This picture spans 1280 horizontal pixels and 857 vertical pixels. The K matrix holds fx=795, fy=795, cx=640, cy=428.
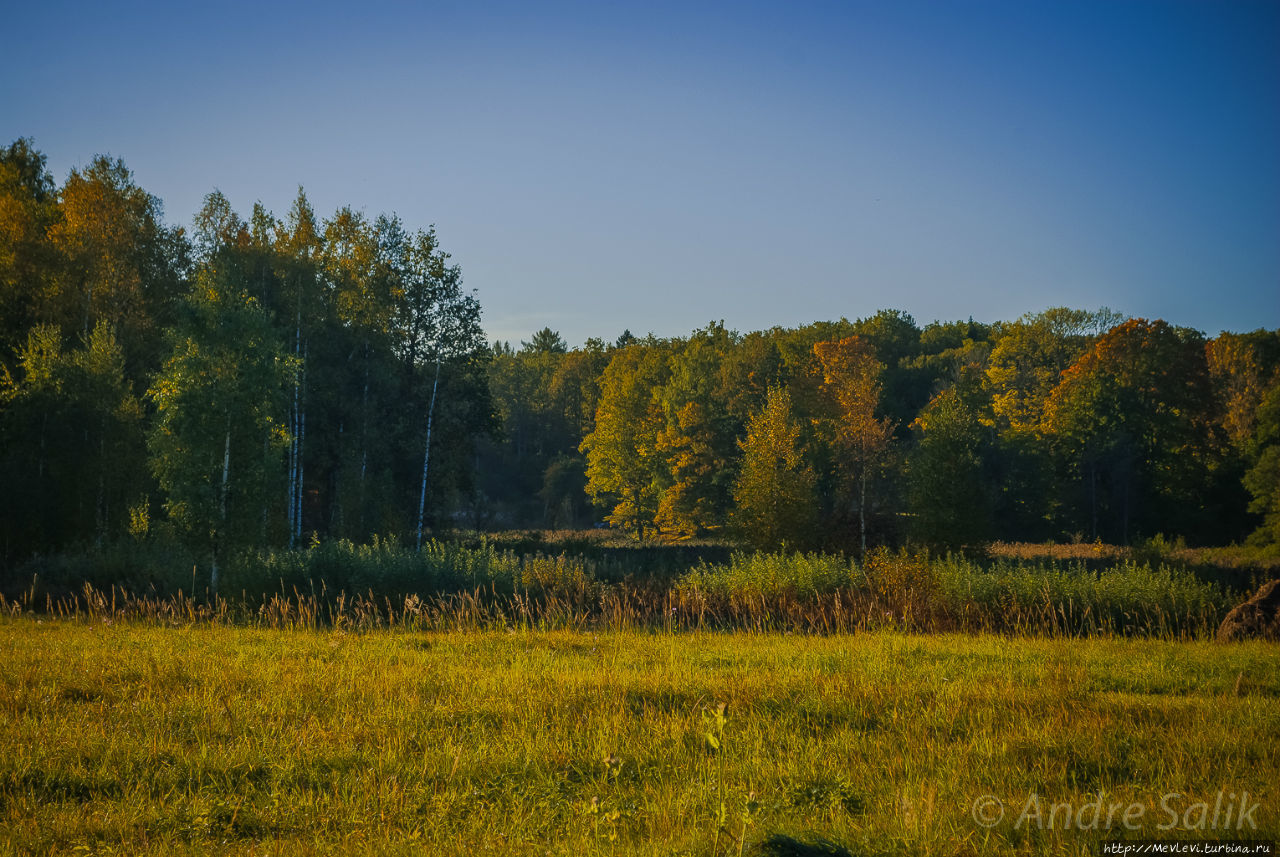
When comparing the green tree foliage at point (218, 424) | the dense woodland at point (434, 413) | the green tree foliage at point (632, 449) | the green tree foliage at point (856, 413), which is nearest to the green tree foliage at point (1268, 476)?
the dense woodland at point (434, 413)

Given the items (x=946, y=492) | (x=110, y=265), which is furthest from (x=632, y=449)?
(x=110, y=265)

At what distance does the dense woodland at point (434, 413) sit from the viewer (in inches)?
823

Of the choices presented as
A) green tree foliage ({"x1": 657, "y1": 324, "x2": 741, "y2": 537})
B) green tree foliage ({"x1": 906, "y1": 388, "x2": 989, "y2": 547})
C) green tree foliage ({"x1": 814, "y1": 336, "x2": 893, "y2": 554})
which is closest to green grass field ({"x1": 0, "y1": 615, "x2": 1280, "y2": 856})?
green tree foliage ({"x1": 906, "y1": 388, "x2": 989, "y2": 547})

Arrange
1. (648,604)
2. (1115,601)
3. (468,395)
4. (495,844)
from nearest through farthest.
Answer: (495,844)
(1115,601)
(648,604)
(468,395)

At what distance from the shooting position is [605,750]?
20.0ft

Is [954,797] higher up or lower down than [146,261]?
lower down

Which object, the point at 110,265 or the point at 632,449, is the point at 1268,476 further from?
the point at 110,265

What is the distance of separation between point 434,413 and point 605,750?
96.9 ft

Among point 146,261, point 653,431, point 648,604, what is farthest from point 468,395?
point 653,431

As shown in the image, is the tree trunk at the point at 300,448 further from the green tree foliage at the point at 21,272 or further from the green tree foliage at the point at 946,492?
the green tree foliage at the point at 946,492

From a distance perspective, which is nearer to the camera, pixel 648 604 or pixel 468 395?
pixel 648 604

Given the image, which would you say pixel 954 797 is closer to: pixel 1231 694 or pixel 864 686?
pixel 864 686

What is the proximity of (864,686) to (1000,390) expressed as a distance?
5505cm

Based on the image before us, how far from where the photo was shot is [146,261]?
1281 inches
